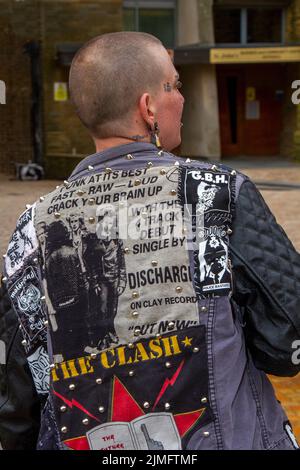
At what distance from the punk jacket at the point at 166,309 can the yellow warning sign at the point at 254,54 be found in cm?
1972

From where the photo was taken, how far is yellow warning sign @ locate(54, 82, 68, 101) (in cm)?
2164

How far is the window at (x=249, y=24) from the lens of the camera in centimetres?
2206

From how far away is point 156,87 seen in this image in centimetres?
157

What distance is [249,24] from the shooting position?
72.5 feet

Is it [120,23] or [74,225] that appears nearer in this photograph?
[74,225]

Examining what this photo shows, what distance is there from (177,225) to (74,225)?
0.21m

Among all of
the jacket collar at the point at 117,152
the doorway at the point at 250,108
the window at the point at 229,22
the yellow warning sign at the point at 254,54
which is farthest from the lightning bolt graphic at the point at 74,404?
the doorway at the point at 250,108

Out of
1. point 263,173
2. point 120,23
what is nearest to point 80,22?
point 120,23

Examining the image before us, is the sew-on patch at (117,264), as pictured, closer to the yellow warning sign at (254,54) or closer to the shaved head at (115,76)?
the shaved head at (115,76)

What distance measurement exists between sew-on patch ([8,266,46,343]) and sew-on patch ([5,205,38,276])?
0.03m

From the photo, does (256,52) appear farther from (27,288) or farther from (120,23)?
(27,288)

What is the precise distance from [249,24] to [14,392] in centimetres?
2158

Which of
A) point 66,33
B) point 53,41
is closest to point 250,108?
point 66,33

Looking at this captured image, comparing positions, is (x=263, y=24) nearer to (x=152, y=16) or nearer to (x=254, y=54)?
(x=254, y=54)
